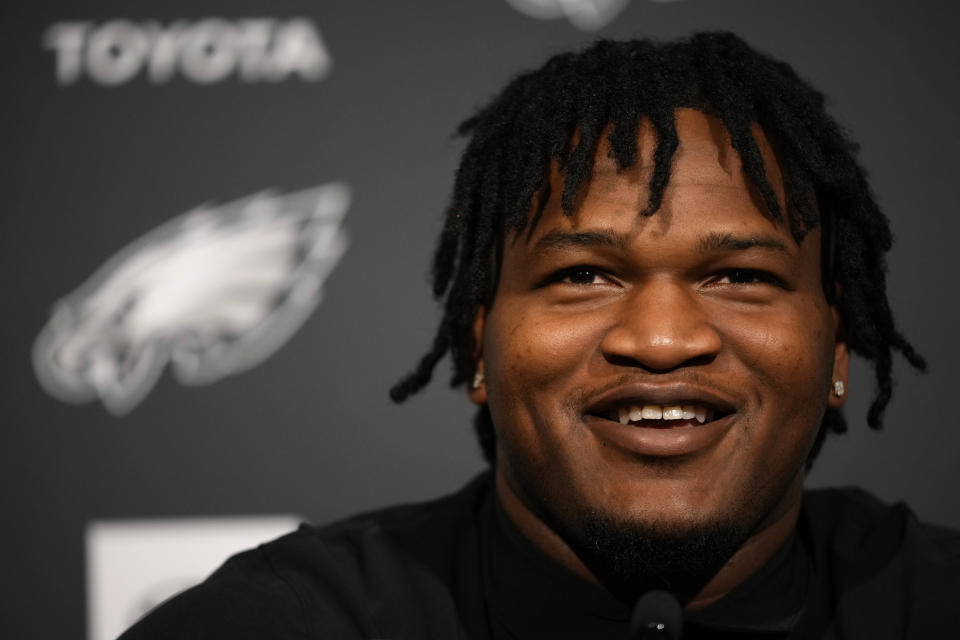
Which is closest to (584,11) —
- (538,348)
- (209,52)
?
(209,52)

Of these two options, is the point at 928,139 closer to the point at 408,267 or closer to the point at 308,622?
the point at 408,267

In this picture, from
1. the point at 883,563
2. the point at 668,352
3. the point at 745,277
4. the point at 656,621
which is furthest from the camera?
Answer: the point at 883,563

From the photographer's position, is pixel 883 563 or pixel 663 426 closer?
pixel 663 426

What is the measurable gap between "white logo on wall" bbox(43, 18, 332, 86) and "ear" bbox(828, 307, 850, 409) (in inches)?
→ 38.6

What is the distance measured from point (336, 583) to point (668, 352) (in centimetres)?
47

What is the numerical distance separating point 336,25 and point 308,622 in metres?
1.08

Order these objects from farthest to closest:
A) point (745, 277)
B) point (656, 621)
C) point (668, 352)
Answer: point (745, 277)
point (668, 352)
point (656, 621)

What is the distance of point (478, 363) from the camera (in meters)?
1.41

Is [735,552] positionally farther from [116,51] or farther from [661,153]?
[116,51]

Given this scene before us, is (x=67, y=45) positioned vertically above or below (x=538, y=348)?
above

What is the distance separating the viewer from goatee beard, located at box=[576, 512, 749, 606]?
115cm

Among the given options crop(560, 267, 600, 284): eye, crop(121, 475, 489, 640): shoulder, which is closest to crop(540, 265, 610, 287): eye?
crop(560, 267, 600, 284): eye

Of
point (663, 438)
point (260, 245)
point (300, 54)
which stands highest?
point (300, 54)

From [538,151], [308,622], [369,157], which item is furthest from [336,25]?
[308,622]
